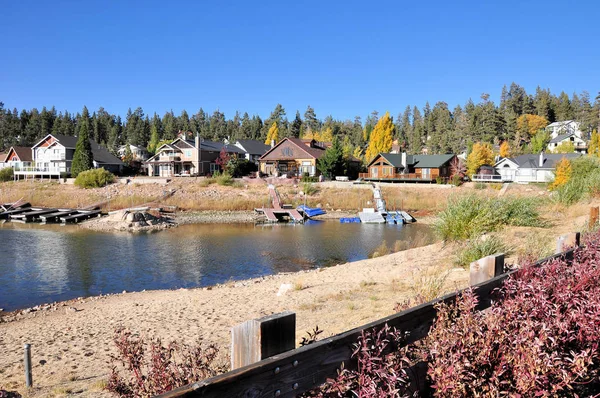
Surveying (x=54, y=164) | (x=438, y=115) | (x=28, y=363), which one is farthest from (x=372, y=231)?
(x=438, y=115)

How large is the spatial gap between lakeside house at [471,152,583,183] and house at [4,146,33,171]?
70.0m

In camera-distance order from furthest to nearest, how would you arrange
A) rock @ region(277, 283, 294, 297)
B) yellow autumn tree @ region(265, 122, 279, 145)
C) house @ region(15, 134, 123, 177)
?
1. yellow autumn tree @ region(265, 122, 279, 145)
2. house @ region(15, 134, 123, 177)
3. rock @ region(277, 283, 294, 297)

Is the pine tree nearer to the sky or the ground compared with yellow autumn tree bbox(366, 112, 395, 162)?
nearer to the ground

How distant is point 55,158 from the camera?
68.8 m

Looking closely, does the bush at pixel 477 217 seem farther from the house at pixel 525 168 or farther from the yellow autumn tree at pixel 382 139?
the yellow autumn tree at pixel 382 139

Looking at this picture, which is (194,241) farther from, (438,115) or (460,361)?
(438,115)

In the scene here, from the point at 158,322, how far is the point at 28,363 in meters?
4.18

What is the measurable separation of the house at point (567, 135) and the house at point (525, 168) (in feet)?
84.8

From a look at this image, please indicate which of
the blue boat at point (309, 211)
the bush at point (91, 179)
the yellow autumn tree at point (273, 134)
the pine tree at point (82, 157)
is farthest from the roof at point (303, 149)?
the yellow autumn tree at point (273, 134)

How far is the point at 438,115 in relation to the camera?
120m

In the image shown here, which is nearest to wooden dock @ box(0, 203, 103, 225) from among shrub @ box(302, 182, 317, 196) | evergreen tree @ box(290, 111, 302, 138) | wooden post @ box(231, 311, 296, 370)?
shrub @ box(302, 182, 317, 196)

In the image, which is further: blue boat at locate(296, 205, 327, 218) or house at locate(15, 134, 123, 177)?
house at locate(15, 134, 123, 177)

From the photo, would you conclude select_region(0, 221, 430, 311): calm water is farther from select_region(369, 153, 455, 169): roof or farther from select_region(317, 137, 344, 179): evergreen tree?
select_region(369, 153, 455, 169): roof

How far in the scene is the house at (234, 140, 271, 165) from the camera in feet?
249
